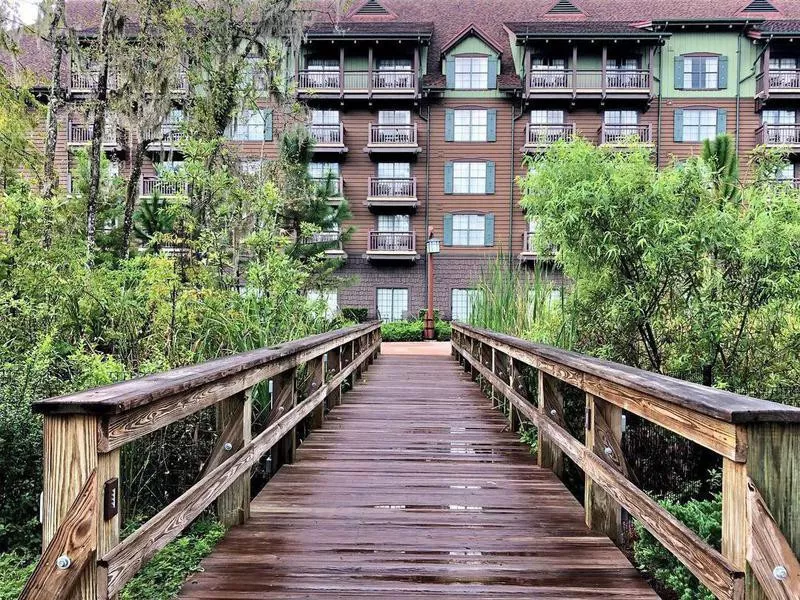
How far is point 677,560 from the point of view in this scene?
2.65m

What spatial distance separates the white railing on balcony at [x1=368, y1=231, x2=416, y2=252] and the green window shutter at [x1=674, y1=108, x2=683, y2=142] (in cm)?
1098

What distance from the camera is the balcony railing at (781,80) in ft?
74.2

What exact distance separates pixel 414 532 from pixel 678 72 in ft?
83.0

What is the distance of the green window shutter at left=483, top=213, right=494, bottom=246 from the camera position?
78.9ft

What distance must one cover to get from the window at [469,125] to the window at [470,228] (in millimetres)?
3084

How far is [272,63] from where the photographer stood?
34.5ft

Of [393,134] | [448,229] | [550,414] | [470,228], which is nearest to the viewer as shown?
[550,414]

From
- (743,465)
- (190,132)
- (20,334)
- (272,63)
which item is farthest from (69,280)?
(272,63)

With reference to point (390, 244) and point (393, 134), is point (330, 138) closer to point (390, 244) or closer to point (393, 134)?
point (393, 134)

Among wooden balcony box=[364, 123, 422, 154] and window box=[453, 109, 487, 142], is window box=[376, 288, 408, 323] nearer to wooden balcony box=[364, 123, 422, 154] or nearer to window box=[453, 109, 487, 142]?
wooden balcony box=[364, 123, 422, 154]

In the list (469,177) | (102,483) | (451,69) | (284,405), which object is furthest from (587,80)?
(102,483)

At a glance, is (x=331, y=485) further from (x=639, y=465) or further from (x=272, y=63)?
(x=272, y=63)

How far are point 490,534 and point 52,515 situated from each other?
2.10 m

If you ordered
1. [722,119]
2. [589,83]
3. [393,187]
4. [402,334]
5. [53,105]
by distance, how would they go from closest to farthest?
[53,105], [402,334], [589,83], [393,187], [722,119]
